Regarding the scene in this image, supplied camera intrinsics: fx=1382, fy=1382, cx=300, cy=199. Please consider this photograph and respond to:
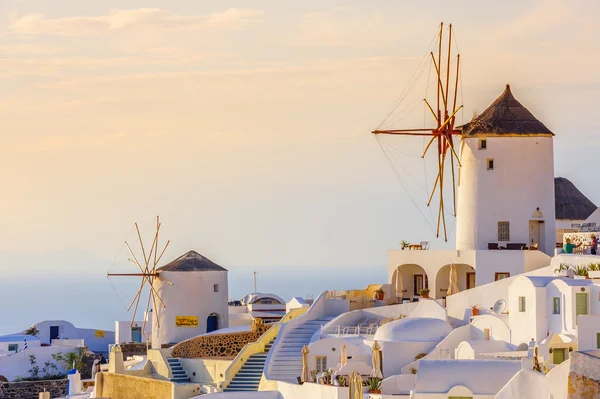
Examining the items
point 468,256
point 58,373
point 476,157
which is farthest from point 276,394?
point 58,373

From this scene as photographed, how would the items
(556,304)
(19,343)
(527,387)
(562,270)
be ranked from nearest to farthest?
(527,387), (556,304), (562,270), (19,343)

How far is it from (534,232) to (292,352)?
7.80 m

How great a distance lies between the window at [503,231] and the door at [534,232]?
0.60m

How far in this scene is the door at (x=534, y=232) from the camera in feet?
121

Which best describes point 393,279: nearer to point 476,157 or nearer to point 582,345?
point 476,157

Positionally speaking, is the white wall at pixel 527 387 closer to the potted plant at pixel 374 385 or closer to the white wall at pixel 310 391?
the potted plant at pixel 374 385

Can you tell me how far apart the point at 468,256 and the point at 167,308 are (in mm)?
9466

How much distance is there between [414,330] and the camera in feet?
103

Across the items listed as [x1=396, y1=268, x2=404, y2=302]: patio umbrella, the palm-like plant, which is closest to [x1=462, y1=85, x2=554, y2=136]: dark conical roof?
[x1=396, y1=268, x2=404, y2=302]: patio umbrella

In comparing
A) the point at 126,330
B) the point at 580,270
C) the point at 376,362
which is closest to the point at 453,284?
the point at 580,270

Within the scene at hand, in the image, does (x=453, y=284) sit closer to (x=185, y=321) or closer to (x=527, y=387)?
(x=185, y=321)

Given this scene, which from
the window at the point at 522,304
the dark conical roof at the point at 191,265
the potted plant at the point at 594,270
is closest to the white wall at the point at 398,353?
the window at the point at 522,304

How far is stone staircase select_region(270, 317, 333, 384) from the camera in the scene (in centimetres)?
3250

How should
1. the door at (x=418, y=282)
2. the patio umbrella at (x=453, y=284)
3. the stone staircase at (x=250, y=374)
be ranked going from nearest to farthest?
the stone staircase at (x=250, y=374)
the patio umbrella at (x=453, y=284)
the door at (x=418, y=282)
